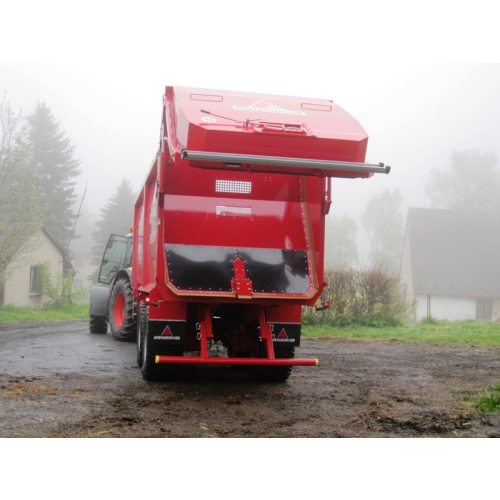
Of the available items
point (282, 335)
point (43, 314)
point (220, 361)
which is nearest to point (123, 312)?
point (282, 335)

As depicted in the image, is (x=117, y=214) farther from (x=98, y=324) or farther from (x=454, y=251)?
(x=98, y=324)

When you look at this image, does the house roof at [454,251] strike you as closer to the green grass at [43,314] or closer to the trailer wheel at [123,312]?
the green grass at [43,314]

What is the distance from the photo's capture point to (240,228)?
730cm

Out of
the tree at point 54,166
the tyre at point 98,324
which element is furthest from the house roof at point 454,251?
the tree at point 54,166

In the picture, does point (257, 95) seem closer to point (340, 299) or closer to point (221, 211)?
point (221, 211)

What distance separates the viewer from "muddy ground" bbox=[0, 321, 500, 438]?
5234 mm

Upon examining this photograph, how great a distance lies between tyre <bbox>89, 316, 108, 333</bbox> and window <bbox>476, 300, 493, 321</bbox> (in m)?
26.1

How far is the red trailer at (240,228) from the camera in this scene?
6.65 meters

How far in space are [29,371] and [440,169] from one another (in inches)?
2269

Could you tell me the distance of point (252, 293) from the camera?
695cm

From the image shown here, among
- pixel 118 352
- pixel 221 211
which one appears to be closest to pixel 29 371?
pixel 118 352

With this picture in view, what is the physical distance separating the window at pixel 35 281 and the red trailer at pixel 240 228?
70.9 ft

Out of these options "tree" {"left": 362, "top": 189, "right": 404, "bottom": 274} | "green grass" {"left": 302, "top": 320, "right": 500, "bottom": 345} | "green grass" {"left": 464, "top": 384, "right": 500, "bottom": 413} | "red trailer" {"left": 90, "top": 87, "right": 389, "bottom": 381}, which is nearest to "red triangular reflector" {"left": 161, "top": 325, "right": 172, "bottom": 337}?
"red trailer" {"left": 90, "top": 87, "right": 389, "bottom": 381}

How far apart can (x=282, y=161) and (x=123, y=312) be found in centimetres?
758
